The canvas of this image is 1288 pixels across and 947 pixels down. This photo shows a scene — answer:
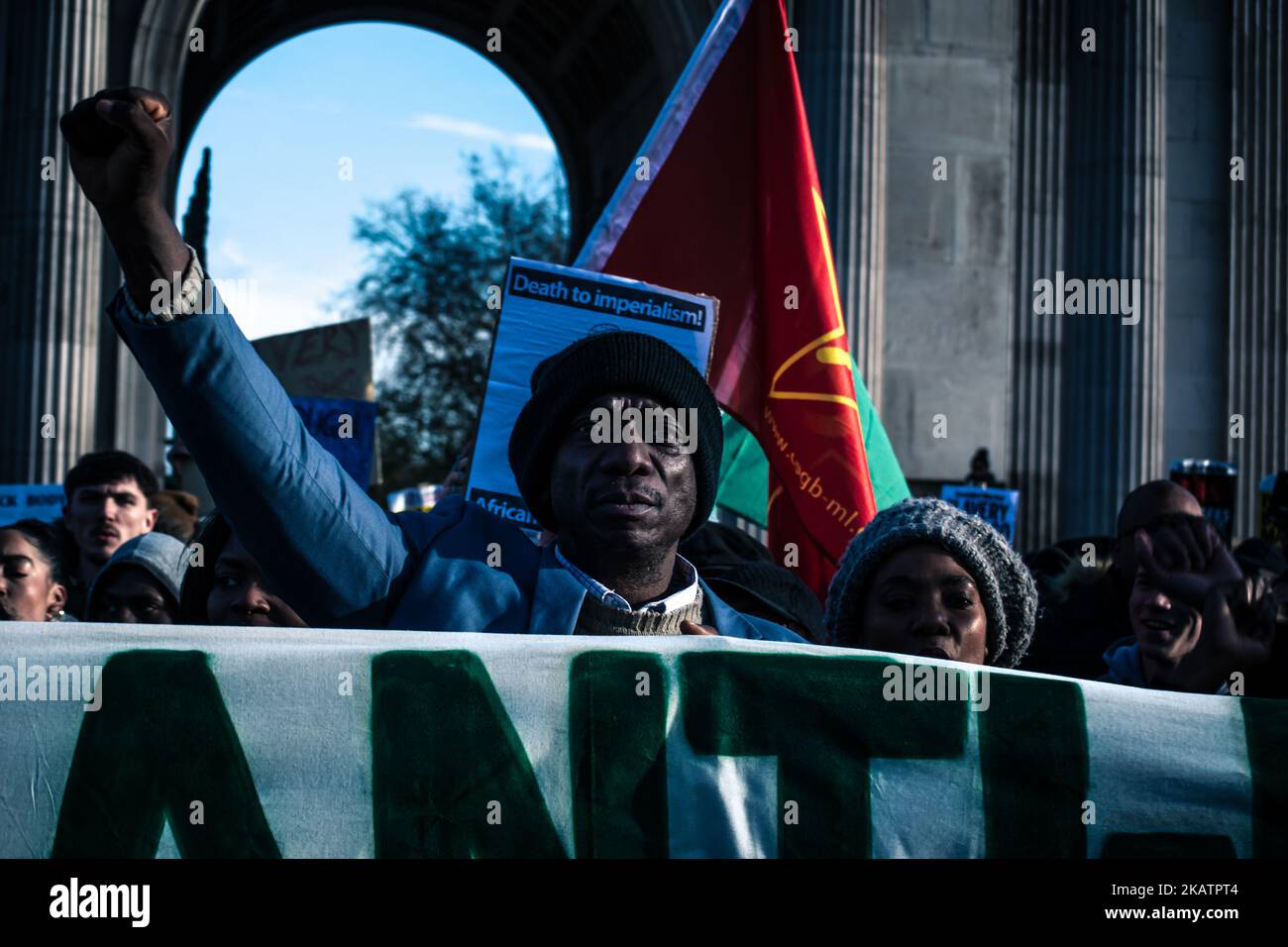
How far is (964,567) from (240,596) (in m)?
1.81

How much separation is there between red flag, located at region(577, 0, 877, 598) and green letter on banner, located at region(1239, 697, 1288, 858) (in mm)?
2842

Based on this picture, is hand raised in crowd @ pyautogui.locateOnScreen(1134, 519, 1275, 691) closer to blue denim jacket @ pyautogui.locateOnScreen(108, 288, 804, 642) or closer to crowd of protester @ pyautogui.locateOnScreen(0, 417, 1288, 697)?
crowd of protester @ pyautogui.locateOnScreen(0, 417, 1288, 697)

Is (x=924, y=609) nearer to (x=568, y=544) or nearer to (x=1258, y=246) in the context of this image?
(x=568, y=544)

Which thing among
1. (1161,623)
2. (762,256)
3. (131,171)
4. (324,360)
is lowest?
(1161,623)

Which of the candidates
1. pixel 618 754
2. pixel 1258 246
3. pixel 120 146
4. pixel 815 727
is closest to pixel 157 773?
pixel 618 754

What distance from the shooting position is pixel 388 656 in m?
2.80

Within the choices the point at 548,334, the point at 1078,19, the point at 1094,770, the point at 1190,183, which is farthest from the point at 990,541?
the point at 1190,183

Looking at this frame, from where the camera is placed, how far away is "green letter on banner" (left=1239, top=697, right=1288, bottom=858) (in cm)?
290

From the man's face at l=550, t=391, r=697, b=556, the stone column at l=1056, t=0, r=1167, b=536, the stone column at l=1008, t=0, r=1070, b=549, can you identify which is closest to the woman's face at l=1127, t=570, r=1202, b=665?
the man's face at l=550, t=391, r=697, b=556

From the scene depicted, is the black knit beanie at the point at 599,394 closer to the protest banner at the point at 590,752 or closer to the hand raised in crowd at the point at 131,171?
the protest banner at the point at 590,752

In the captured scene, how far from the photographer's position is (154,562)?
5.30m

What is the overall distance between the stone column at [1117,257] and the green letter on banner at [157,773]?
1328 cm
